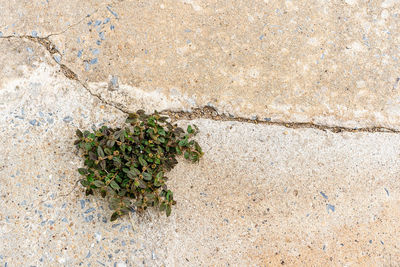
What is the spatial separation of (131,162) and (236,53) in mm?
959

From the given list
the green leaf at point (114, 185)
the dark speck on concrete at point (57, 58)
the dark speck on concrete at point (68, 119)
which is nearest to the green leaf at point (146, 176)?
the green leaf at point (114, 185)

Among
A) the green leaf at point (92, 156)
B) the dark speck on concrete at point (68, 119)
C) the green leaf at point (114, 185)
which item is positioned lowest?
the green leaf at point (114, 185)

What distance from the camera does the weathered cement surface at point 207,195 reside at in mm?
2023

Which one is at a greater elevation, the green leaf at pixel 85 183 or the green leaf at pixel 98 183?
the green leaf at pixel 98 183

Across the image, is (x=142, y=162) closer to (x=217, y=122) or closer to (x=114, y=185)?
(x=114, y=185)

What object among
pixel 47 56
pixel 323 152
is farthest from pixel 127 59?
pixel 323 152

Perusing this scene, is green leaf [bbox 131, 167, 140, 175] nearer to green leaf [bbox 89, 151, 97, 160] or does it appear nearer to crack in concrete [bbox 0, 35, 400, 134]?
green leaf [bbox 89, 151, 97, 160]

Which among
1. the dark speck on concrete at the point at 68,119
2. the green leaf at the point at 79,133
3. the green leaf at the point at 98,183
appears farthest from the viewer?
the dark speck on concrete at the point at 68,119

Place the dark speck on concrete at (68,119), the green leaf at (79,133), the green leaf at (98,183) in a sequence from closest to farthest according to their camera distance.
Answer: the green leaf at (98,183) → the green leaf at (79,133) → the dark speck on concrete at (68,119)

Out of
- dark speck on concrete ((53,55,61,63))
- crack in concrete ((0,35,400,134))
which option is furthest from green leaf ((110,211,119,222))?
dark speck on concrete ((53,55,61,63))

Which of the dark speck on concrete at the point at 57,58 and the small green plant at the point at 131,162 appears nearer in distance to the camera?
the small green plant at the point at 131,162

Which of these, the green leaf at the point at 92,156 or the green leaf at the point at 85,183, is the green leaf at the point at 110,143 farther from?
the green leaf at the point at 85,183

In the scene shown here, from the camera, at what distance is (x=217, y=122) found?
86.3 inches

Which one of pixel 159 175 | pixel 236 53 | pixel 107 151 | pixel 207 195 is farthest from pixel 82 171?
pixel 236 53
